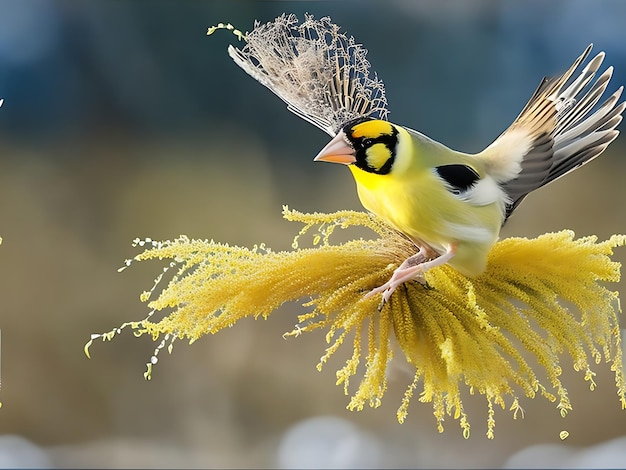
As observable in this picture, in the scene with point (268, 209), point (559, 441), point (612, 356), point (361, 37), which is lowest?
point (559, 441)

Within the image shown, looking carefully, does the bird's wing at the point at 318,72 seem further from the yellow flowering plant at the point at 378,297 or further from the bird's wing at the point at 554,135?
the bird's wing at the point at 554,135

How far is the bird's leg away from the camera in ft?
1.94

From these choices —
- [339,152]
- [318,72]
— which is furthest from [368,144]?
[318,72]

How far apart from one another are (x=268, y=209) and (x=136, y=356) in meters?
0.32

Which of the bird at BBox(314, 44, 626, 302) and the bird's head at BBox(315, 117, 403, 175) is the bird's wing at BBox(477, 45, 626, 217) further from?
the bird's head at BBox(315, 117, 403, 175)

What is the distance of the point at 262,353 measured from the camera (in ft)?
3.57

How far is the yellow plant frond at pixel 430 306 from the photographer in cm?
63

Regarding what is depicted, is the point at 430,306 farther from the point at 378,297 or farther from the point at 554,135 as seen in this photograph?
the point at 554,135

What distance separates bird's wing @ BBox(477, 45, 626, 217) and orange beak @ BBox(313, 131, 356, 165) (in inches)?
5.7

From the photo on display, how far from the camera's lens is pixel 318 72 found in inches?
26.7

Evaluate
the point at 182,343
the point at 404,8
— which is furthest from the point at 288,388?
the point at 404,8

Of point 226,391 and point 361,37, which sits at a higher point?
point 361,37

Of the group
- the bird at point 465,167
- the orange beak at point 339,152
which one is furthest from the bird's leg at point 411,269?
the orange beak at point 339,152

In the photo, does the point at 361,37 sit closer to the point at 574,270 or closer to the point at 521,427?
the point at 574,270
